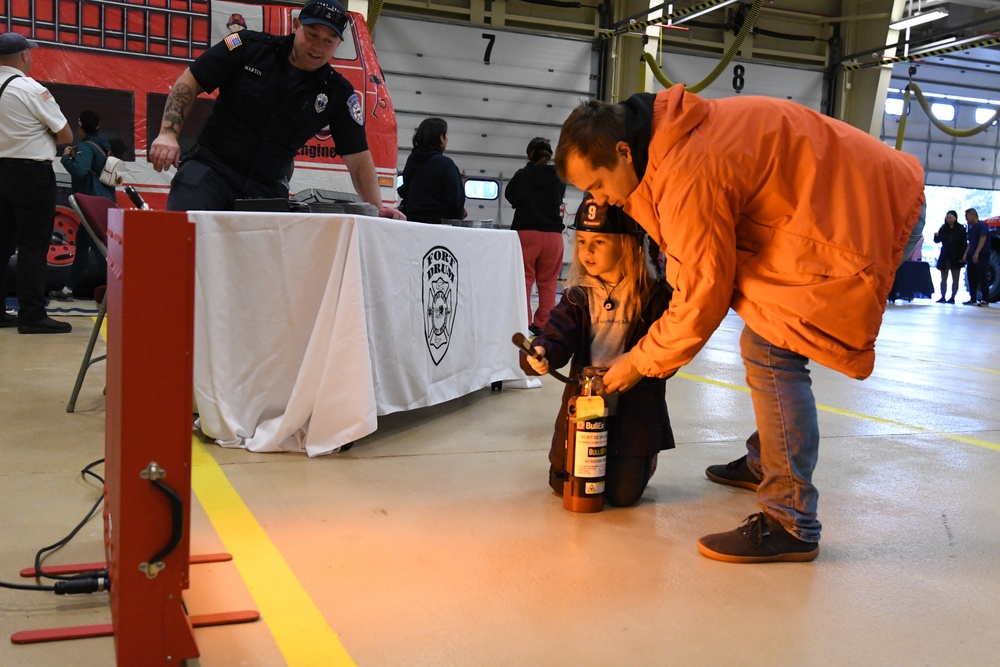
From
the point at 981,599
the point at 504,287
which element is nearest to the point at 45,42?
the point at 504,287

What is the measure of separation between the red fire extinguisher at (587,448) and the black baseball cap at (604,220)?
1.34 ft

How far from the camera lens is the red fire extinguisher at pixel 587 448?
7.91ft

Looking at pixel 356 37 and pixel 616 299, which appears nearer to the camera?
pixel 616 299

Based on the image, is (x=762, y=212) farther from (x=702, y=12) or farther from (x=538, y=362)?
(x=702, y=12)

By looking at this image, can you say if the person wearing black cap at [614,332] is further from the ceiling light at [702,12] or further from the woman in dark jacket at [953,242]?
the woman in dark jacket at [953,242]

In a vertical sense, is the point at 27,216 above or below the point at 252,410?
above

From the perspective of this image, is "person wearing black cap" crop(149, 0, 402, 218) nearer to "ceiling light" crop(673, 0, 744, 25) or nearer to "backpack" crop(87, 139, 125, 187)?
"backpack" crop(87, 139, 125, 187)

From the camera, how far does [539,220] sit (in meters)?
6.36

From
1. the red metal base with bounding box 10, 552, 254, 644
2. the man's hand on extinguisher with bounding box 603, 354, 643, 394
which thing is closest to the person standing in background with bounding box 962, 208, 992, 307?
the man's hand on extinguisher with bounding box 603, 354, 643, 394

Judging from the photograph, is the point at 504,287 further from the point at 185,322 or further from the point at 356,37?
the point at 356,37

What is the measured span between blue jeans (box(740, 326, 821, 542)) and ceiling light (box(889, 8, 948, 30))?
1279 centimetres

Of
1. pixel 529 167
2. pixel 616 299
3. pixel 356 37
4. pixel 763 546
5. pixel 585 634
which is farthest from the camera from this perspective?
pixel 356 37

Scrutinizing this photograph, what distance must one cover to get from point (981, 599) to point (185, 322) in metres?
1.83

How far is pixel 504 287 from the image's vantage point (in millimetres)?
4410
